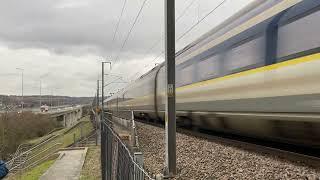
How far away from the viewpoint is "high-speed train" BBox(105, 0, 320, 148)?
679cm

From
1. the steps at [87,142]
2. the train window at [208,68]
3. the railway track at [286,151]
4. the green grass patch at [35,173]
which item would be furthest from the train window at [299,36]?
the steps at [87,142]

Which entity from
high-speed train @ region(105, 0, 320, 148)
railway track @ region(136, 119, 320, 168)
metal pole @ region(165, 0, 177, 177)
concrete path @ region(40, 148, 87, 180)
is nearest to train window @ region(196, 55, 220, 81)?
high-speed train @ region(105, 0, 320, 148)

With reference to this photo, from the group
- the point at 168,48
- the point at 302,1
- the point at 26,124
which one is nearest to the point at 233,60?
the point at 168,48

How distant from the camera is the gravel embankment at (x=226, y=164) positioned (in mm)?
6605

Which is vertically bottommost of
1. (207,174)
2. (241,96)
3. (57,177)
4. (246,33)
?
(57,177)

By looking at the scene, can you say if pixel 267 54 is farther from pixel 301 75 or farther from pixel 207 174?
pixel 207 174

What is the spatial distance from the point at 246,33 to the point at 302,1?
2.35 metres

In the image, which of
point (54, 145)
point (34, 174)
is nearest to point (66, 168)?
point (34, 174)

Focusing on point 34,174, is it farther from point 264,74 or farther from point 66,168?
point 264,74

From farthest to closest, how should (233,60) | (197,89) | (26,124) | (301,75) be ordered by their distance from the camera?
1. (26,124)
2. (197,89)
3. (233,60)
4. (301,75)

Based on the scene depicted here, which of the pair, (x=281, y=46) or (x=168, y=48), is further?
(x=168, y=48)

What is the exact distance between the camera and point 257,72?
8.46 metres

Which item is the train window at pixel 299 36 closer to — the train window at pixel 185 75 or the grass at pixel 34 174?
Result: the train window at pixel 185 75

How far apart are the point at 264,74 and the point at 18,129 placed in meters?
68.2
